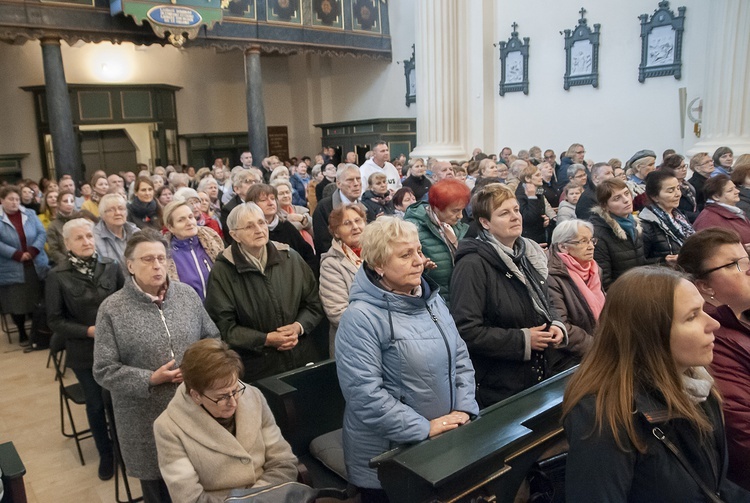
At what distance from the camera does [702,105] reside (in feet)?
31.3

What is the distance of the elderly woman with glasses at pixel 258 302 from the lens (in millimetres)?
3023

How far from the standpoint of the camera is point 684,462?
1.44 metres

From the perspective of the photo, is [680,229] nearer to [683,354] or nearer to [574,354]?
[574,354]

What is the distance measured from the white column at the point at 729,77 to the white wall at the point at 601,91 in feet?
3.09

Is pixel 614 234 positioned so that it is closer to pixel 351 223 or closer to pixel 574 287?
pixel 574 287

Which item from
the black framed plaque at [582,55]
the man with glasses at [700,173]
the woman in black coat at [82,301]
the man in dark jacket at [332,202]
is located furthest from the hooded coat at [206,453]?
the black framed plaque at [582,55]

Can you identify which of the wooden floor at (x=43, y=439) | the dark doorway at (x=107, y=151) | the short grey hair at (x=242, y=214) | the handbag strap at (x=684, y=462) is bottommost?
the wooden floor at (x=43, y=439)

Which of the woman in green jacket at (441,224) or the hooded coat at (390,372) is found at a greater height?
the woman in green jacket at (441,224)

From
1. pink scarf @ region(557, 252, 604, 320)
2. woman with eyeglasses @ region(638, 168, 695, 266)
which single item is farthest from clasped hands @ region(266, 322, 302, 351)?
woman with eyeglasses @ region(638, 168, 695, 266)

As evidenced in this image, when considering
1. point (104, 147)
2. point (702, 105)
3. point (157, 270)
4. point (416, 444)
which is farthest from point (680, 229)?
point (104, 147)

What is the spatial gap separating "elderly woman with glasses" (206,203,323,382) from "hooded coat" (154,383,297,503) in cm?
76

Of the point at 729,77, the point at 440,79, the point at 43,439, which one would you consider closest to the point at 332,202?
the point at 43,439

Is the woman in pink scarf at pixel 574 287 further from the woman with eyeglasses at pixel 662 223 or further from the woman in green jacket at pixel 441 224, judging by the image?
the woman with eyeglasses at pixel 662 223

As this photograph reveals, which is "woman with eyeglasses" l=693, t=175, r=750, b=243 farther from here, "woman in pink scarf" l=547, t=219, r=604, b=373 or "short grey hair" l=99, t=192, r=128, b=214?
"short grey hair" l=99, t=192, r=128, b=214
